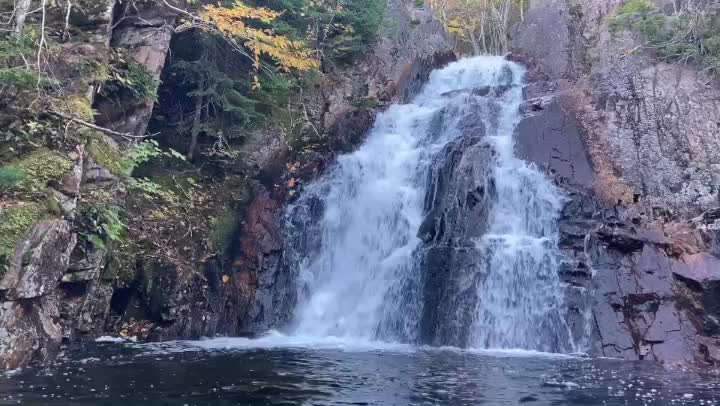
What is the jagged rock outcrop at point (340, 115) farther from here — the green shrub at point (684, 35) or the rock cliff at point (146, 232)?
the green shrub at point (684, 35)

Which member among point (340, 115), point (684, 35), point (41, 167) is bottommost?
point (41, 167)

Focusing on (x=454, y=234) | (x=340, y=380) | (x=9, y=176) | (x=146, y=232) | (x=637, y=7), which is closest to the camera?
(x=9, y=176)

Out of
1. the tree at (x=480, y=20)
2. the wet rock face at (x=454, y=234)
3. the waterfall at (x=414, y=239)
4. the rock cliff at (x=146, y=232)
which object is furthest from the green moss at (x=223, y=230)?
the tree at (x=480, y=20)

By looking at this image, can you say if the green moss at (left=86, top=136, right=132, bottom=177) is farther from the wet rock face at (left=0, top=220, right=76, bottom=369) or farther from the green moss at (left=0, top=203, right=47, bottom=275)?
the green moss at (left=0, top=203, right=47, bottom=275)

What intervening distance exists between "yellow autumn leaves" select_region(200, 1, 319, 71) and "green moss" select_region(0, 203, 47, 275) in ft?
16.2

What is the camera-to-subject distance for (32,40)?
9.63m

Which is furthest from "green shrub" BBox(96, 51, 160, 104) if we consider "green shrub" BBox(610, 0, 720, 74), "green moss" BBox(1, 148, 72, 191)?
"green shrub" BBox(610, 0, 720, 74)

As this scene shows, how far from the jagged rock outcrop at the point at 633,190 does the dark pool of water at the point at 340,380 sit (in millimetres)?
1362

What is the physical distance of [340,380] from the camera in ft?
27.9

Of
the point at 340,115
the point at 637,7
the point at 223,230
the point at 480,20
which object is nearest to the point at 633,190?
the point at 637,7

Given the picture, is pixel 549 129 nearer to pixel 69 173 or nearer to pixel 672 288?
pixel 672 288

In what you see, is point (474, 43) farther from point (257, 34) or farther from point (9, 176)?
point (9, 176)

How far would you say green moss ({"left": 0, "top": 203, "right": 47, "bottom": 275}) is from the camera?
8305 mm

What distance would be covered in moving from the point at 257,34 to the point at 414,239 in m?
6.09
